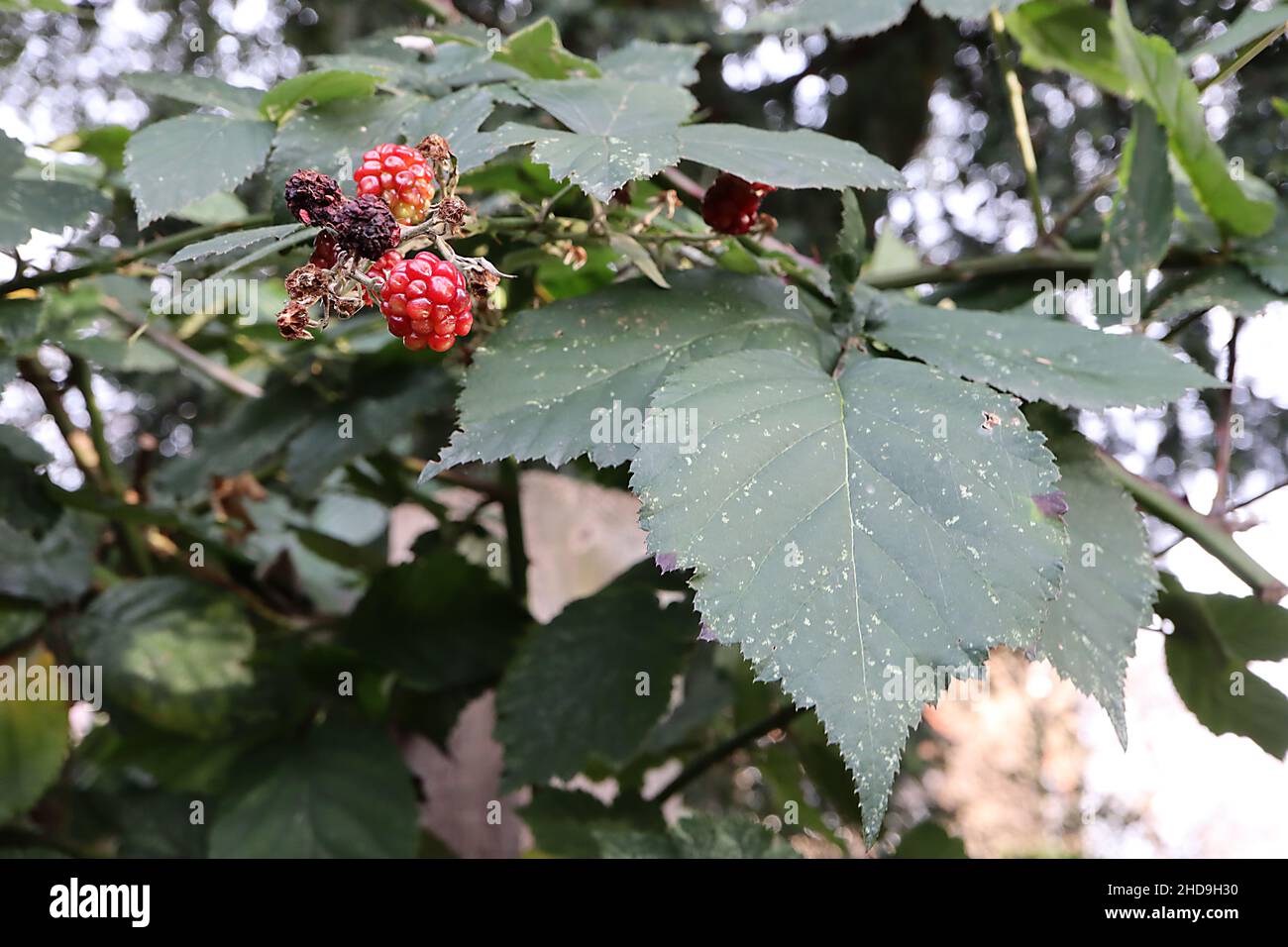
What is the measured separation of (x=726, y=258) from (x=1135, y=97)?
26 cm

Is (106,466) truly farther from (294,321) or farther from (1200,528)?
(1200,528)

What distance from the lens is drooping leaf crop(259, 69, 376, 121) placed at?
0.41 m

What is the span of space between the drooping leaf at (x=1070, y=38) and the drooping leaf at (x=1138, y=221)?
0.27 ft

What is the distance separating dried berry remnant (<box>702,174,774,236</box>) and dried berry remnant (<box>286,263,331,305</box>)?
17 centimetres

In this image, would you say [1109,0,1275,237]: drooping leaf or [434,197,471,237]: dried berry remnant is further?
[1109,0,1275,237]: drooping leaf

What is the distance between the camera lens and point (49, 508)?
0.57 m

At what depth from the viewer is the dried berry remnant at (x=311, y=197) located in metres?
0.31

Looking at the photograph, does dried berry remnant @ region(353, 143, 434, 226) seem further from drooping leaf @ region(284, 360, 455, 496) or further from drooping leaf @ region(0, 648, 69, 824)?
drooping leaf @ region(0, 648, 69, 824)

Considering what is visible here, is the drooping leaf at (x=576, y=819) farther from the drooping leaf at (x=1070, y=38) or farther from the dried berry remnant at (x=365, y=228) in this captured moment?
the drooping leaf at (x=1070, y=38)

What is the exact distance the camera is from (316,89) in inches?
16.4

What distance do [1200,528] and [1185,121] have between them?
0.20m

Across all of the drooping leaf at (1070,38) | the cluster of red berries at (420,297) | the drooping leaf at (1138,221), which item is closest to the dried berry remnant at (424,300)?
the cluster of red berries at (420,297)

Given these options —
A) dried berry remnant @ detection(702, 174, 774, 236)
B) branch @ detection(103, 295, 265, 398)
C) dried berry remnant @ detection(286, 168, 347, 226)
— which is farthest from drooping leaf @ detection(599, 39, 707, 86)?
branch @ detection(103, 295, 265, 398)
